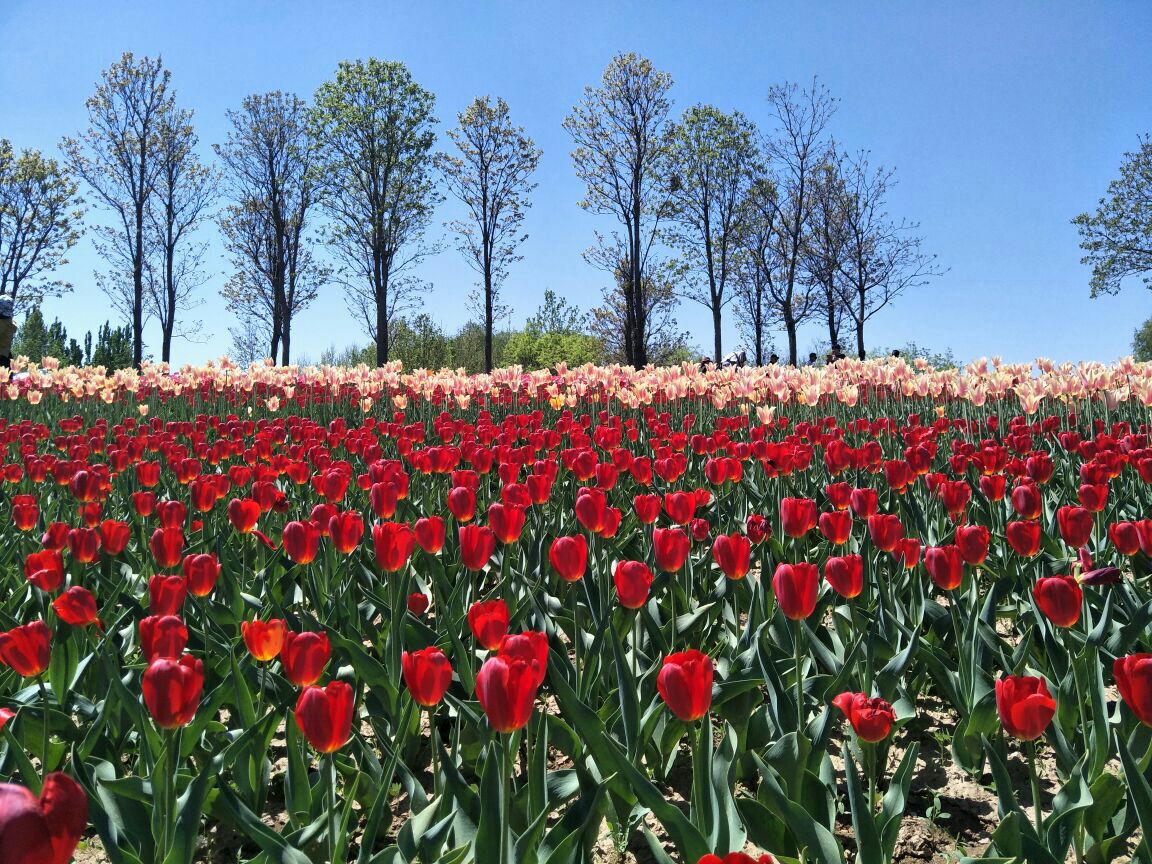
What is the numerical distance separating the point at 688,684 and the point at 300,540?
4.53 ft

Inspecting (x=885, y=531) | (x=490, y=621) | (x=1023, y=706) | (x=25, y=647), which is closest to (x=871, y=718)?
(x=1023, y=706)

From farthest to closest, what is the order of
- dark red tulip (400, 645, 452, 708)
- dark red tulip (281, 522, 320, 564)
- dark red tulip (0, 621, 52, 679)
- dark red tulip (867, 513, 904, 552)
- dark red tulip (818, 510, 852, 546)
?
1. dark red tulip (818, 510, 852, 546)
2. dark red tulip (281, 522, 320, 564)
3. dark red tulip (867, 513, 904, 552)
4. dark red tulip (0, 621, 52, 679)
5. dark red tulip (400, 645, 452, 708)

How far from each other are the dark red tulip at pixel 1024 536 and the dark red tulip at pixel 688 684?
4.40ft

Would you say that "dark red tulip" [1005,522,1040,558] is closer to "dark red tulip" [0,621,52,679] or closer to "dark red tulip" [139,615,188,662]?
"dark red tulip" [139,615,188,662]

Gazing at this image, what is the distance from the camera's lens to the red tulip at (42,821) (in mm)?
513

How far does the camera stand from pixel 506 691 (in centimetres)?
113

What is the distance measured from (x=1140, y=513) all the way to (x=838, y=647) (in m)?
2.12

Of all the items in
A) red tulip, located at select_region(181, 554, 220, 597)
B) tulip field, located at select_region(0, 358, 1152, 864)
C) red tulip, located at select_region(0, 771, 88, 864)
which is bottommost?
tulip field, located at select_region(0, 358, 1152, 864)

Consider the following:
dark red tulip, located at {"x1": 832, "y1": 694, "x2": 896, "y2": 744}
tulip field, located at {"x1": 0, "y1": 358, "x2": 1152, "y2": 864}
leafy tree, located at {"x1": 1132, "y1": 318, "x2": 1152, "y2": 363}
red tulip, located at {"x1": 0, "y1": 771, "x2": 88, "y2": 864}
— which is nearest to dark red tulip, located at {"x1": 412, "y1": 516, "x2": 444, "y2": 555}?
tulip field, located at {"x1": 0, "y1": 358, "x2": 1152, "y2": 864}

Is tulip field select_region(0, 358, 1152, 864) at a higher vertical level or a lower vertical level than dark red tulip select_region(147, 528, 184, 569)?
lower

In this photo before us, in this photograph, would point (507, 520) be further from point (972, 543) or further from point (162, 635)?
point (972, 543)

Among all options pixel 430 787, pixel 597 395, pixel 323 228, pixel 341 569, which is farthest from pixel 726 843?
pixel 323 228

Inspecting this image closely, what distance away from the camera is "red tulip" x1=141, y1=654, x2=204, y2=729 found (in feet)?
4.00

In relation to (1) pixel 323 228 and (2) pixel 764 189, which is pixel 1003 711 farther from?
(2) pixel 764 189
